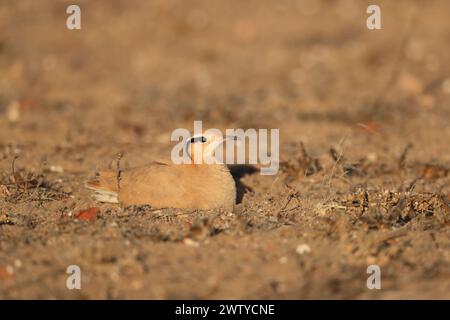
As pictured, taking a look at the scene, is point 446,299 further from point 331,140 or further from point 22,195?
point 331,140

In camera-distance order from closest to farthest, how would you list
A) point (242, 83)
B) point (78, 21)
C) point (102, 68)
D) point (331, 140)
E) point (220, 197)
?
1. point (220, 197)
2. point (331, 140)
3. point (242, 83)
4. point (102, 68)
5. point (78, 21)

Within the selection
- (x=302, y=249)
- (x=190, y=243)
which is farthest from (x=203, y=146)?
(x=302, y=249)

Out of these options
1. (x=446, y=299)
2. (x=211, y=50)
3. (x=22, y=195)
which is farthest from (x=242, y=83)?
(x=446, y=299)

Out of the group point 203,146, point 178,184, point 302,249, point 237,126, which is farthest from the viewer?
point 237,126

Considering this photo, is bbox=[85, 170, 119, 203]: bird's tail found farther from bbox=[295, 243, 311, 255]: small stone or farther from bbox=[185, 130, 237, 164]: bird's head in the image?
bbox=[295, 243, 311, 255]: small stone

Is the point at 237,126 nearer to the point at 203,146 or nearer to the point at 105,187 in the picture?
the point at 203,146

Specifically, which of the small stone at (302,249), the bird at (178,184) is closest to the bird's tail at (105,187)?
the bird at (178,184)
